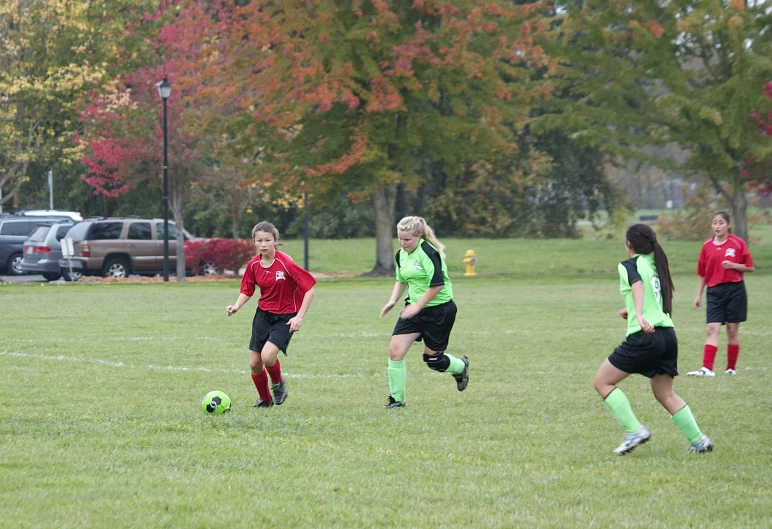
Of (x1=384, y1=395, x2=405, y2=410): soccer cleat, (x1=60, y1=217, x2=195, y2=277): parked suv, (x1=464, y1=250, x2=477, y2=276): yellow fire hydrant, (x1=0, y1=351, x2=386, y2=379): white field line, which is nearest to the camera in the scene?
(x1=384, y1=395, x2=405, y2=410): soccer cleat

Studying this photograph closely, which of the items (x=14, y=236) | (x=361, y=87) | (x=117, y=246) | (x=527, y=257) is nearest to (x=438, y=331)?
(x=361, y=87)

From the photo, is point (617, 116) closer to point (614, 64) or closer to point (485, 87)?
point (614, 64)

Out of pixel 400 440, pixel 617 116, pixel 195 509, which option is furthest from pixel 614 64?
pixel 195 509

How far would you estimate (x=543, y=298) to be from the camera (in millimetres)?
23875

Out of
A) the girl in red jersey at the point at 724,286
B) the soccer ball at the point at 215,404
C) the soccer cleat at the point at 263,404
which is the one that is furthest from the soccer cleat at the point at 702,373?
the soccer ball at the point at 215,404

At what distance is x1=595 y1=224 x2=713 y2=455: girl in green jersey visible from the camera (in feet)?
23.5

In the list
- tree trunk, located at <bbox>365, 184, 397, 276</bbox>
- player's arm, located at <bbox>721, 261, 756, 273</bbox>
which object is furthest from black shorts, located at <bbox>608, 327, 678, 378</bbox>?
tree trunk, located at <bbox>365, 184, 397, 276</bbox>

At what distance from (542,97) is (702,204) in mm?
15274

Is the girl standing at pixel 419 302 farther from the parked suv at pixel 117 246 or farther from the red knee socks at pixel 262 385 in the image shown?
the parked suv at pixel 117 246

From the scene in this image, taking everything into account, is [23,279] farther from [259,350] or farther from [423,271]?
[423,271]

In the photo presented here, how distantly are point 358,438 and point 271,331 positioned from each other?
1.73 m

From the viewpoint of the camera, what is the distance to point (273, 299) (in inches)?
366

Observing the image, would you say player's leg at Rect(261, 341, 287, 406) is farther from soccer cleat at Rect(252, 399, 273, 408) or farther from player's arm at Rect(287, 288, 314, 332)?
player's arm at Rect(287, 288, 314, 332)

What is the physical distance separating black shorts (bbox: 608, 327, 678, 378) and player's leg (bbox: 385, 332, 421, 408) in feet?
8.04
